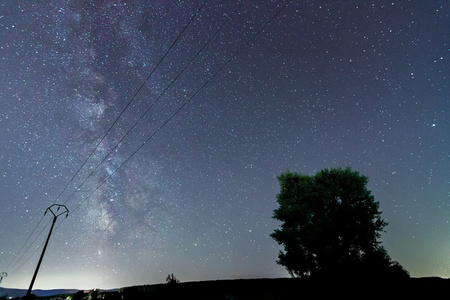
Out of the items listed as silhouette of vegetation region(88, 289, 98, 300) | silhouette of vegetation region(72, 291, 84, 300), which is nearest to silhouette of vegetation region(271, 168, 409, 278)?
silhouette of vegetation region(88, 289, 98, 300)

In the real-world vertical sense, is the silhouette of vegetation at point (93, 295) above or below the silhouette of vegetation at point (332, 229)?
below

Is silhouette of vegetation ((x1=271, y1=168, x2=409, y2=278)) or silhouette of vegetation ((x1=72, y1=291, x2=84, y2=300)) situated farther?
silhouette of vegetation ((x1=72, y1=291, x2=84, y2=300))

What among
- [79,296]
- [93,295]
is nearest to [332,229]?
[93,295]

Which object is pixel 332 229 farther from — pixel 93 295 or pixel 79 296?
pixel 79 296

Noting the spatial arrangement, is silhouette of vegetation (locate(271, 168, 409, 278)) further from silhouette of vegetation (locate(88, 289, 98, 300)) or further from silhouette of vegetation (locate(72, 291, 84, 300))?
silhouette of vegetation (locate(72, 291, 84, 300))

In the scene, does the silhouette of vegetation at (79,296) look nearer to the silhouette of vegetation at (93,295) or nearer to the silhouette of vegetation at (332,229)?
the silhouette of vegetation at (93,295)

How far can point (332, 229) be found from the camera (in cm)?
1772

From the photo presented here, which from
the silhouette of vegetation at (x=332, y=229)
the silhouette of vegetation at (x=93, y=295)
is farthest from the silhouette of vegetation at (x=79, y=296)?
the silhouette of vegetation at (x=332, y=229)

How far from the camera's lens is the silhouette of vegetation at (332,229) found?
17.1 meters

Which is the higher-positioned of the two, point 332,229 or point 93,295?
point 332,229

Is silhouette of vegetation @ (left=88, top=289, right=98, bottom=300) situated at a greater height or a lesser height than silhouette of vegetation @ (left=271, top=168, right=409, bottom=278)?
lesser

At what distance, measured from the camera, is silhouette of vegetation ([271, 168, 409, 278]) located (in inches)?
675

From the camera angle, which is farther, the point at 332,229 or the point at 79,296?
the point at 79,296

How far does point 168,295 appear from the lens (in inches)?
409
